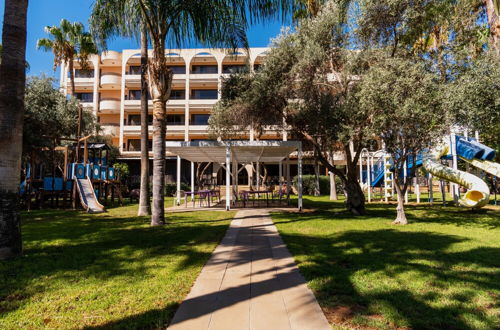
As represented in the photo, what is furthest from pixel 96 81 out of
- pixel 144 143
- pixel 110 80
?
pixel 144 143

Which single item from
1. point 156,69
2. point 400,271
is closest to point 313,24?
point 156,69

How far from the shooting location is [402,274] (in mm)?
4578

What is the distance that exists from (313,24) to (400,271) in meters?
10.4

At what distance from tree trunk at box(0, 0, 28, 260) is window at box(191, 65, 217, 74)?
35.8 metres

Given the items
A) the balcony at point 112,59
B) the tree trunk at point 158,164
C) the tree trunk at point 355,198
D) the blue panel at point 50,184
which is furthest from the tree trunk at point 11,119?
the balcony at point 112,59

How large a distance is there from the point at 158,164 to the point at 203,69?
33.5m

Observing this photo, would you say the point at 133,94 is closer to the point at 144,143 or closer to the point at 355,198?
the point at 144,143

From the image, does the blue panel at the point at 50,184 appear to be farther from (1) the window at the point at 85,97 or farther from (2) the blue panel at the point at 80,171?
(1) the window at the point at 85,97

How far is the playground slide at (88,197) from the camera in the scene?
14.0 metres

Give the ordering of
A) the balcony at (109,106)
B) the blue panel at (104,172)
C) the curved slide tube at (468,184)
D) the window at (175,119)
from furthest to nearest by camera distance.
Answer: the window at (175,119) < the balcony at (109,106) < the blue panel at (104,172) < the curved slide tube at (468,184)

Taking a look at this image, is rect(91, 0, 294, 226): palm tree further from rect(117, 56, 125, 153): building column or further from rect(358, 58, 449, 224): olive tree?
rect(117, 56, 125, 153): building column

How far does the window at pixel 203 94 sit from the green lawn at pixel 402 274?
3299 cm

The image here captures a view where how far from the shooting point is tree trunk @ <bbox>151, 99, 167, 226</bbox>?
9367 millimetres

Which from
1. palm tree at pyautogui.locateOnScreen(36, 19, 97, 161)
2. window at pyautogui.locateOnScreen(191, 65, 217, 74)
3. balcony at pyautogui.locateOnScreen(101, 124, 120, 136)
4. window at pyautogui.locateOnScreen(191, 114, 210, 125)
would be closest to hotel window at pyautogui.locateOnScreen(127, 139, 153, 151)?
balcony at pyautogui.locateOnScreen(101, 124, 120, 136)
